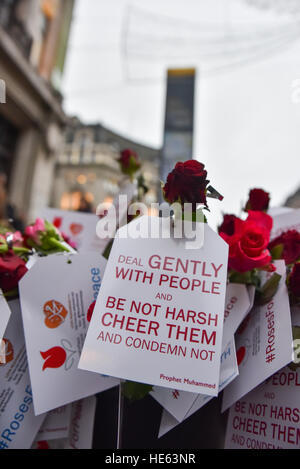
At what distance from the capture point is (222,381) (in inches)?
14.4

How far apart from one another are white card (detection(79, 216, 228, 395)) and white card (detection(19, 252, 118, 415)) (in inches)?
3.7

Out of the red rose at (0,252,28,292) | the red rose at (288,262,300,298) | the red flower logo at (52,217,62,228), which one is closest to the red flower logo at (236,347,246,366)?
the red rose at (288,262,300,298)

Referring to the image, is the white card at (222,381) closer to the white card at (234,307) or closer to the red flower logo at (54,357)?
the white card at (234,307)

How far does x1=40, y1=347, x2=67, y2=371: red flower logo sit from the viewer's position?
15.8 inches

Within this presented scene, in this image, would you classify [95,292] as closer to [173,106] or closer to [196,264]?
[196,264]

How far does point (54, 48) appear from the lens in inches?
229

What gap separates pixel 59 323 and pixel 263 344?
10.6 inches

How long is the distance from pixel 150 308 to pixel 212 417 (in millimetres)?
214

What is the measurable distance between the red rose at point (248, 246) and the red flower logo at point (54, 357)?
0.25 metres

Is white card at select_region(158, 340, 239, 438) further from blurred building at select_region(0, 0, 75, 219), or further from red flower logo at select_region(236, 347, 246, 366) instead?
blurred building at select_region(0, 0, 75, 219)

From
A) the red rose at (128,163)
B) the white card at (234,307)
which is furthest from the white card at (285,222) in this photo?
the red rose at (128,163)

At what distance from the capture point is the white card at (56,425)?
429 mm

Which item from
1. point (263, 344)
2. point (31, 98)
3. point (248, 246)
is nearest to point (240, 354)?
point (263, 344)

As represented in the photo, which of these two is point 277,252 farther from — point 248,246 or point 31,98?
point 31,98
